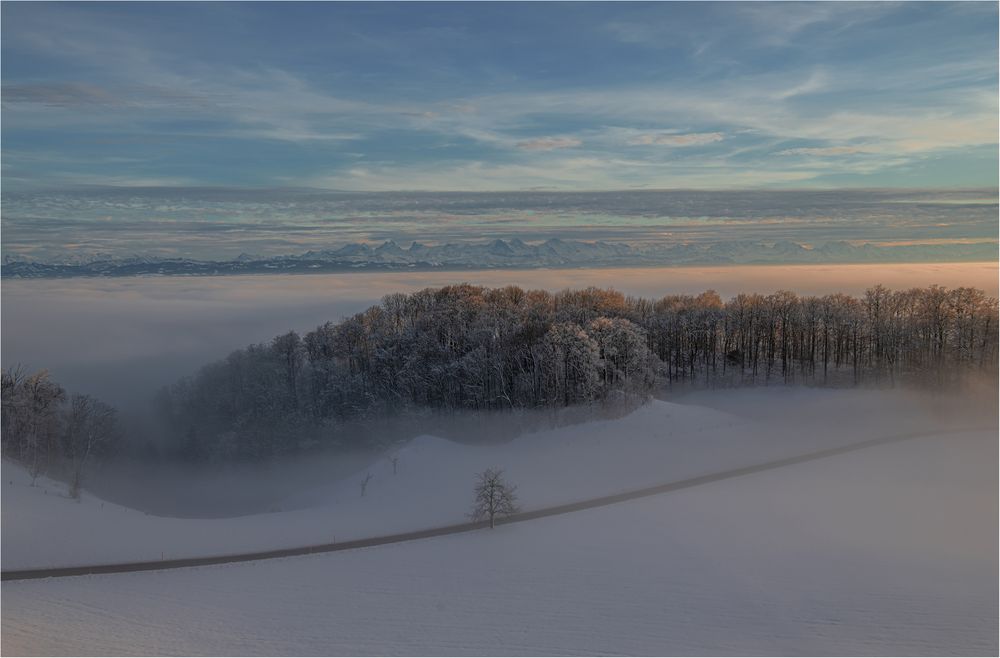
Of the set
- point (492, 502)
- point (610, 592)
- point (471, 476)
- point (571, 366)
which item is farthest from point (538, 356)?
point (610, 592)

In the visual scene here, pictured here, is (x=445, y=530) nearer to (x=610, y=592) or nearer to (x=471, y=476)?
(x=471, y=476)

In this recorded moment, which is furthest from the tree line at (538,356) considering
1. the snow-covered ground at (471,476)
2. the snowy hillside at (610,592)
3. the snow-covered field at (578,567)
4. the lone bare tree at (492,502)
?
the snowy hillside at (610,592)

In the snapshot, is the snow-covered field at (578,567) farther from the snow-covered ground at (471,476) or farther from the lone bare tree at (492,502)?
the lone bare tree at (492,502)

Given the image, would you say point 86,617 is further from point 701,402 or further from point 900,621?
point 701,402

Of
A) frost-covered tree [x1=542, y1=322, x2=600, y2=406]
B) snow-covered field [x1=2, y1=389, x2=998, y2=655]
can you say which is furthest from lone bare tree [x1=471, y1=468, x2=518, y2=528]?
frost-covered tree [x1=542, y1=322, x2=600, y2=406]

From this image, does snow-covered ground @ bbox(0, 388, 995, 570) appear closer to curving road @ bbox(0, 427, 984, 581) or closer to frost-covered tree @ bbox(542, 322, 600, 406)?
curving road @ bbox(0, 427, 984, 581)
